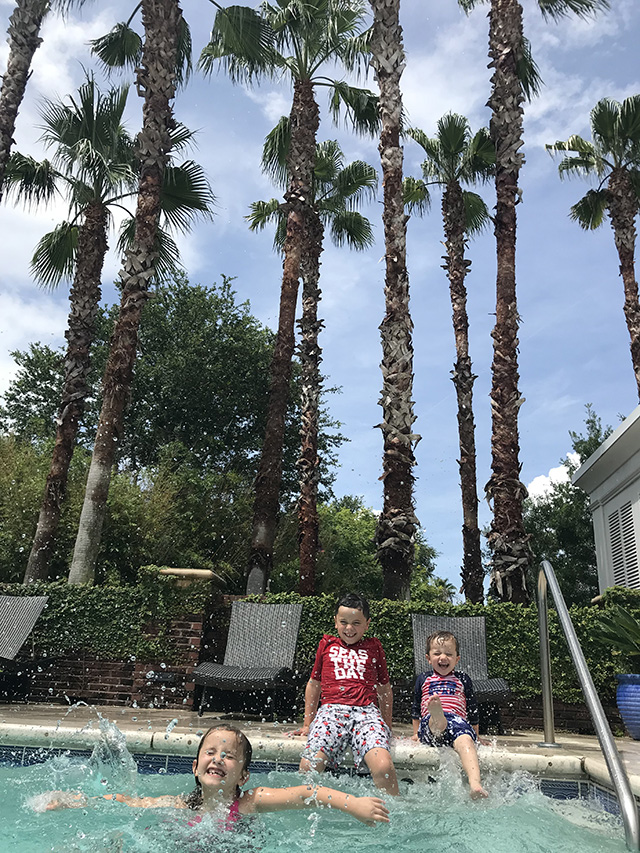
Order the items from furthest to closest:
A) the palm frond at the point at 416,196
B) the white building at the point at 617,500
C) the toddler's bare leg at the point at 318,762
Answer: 1. the palm frond at the point at 416,196
2. the white building at the point at 617,500
3. the toddler's bare leg at the point at 318,762

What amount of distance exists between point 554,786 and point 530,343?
274 inches

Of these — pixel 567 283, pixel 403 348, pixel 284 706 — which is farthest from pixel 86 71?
pixel 284 706

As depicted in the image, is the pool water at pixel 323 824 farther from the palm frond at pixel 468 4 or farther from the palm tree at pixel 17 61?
the palm frond at pixel 468 4

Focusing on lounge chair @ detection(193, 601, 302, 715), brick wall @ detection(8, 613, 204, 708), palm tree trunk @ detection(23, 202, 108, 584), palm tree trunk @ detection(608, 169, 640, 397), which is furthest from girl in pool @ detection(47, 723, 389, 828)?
palm tree trunk @ detection(608, 169, 640, 397)

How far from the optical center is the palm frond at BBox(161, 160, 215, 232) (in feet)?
42.6

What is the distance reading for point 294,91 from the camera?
14.0m

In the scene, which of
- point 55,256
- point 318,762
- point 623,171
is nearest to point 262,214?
point 55,256

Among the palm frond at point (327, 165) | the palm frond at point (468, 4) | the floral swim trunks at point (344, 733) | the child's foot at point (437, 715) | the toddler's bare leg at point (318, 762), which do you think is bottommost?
the toddler's bare leg at point (318, 762)

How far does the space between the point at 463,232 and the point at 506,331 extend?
384 inches

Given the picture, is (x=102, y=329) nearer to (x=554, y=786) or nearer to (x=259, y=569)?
(x=259, y=569)

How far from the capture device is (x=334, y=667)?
14.6ft

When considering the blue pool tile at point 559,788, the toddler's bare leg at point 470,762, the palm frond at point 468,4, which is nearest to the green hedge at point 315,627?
the blue pool tile at point 559,788

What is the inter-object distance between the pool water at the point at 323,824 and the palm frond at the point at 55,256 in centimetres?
1167

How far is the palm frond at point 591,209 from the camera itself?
58.0 ft
